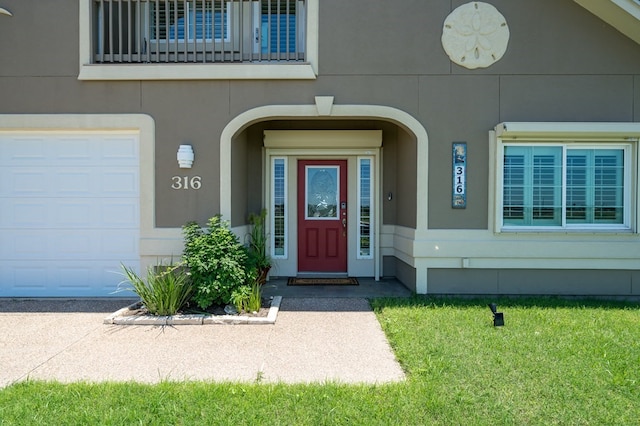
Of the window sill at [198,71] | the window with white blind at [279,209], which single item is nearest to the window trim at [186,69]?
the window sill at [198,71]

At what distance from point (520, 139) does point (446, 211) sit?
1.56 m

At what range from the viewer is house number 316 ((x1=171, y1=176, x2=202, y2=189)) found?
20.5 feet

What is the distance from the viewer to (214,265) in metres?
5.50

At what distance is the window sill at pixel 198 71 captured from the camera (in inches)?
244

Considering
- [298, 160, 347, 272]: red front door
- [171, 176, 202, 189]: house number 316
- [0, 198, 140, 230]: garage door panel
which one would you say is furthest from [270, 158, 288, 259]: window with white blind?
[0, 198, 140, 230]: garage door panel

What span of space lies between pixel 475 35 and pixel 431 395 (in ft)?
17.5

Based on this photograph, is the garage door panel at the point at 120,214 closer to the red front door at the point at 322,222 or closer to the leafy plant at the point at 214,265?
the leafy plant at the point at 214,265

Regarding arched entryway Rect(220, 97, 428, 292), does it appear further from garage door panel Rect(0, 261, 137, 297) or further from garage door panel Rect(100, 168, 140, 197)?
garage door panel Rect(0, 261, 137, 297)

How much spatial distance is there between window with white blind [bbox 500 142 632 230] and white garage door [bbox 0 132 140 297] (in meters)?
5.98

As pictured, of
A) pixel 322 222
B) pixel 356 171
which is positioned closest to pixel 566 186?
pixel 356 171

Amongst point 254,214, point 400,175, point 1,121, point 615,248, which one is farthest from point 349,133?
point 1,121

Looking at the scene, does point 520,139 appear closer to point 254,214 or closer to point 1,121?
point 254,214

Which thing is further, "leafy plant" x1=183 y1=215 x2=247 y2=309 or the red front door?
the red front door

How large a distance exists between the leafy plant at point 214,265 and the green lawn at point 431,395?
205 cm
